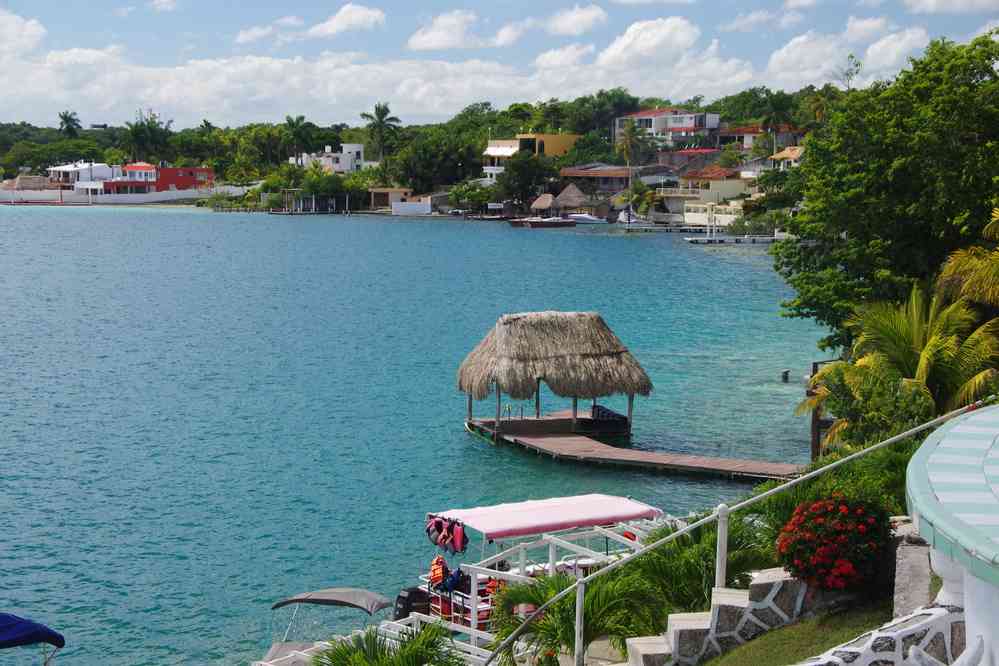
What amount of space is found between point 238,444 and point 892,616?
23931 millimetres

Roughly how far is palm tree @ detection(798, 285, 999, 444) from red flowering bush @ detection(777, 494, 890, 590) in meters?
10.4

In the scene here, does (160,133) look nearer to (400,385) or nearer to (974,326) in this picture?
(400,385)

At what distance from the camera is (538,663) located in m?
11.4

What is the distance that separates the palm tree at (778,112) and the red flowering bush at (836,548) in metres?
137

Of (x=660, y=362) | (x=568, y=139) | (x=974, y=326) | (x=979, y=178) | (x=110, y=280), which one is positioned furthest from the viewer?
(x=568, y=139)

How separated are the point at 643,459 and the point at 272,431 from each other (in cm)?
1099

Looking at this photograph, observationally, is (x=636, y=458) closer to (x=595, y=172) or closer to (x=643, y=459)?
(x=643, y=459)

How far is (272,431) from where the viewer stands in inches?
1305

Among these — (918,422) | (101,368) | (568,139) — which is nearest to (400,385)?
(101,368)

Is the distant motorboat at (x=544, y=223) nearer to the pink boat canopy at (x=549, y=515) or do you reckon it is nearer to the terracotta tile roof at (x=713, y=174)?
the terracotta tile roof at (x=713, y=174)

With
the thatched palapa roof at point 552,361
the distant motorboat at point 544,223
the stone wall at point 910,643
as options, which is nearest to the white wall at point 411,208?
the distant motorboat at point 544,223

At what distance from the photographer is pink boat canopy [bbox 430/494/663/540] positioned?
17.5 metres

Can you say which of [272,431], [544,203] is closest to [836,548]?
[272,431]

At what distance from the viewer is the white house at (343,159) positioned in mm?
185875
